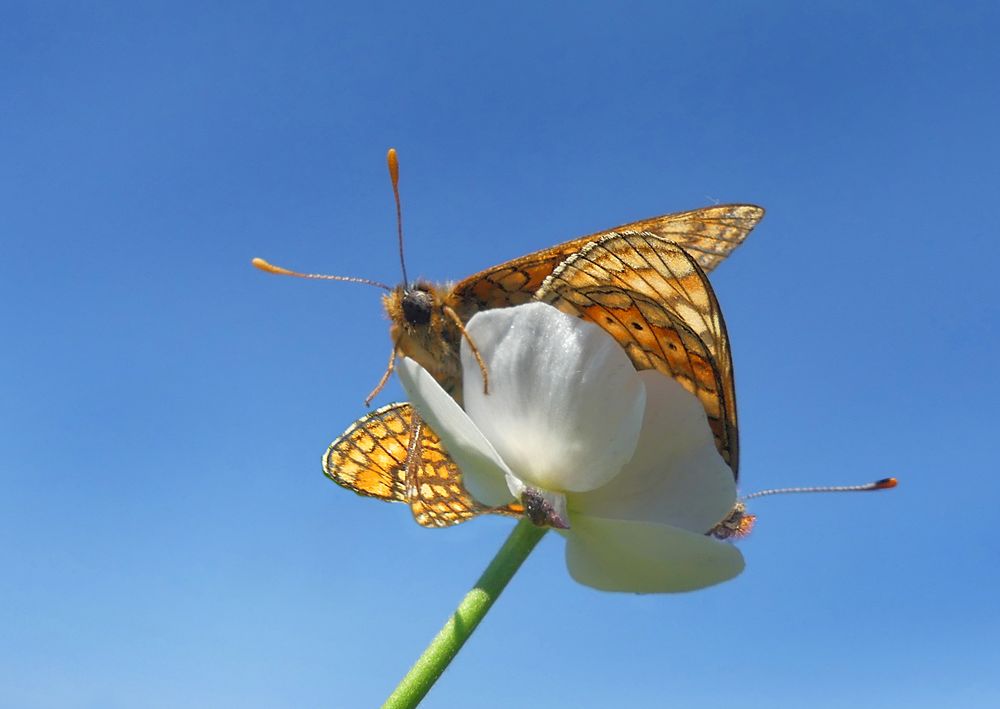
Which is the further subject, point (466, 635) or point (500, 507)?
point (500, 507)

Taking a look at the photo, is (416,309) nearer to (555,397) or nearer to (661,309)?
(555,397)

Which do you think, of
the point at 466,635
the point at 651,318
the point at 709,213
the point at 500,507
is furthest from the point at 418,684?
the point at 709,213

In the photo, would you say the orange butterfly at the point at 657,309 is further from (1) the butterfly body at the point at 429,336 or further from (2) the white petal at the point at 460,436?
(1) the butterfly body at the point at 429,336

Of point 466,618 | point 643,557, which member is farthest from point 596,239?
point 466,618

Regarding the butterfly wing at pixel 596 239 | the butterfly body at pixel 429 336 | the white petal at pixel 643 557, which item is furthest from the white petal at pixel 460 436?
the butterfly wing at pixel 596 239

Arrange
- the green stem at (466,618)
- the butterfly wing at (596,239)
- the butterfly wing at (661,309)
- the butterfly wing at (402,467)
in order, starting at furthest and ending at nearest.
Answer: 1. the butterfly wing at (596,239)
2. the butterfly wing at (402,467)
3. the butterfly wing at (661,309)
4. the green stem at (466,618)

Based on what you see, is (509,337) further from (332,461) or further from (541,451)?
(332,461)

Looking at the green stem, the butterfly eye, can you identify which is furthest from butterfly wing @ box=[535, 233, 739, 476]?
the butterfly eye
